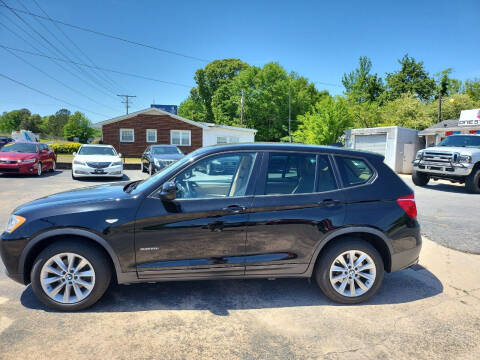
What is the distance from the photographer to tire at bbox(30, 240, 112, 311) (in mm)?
2992

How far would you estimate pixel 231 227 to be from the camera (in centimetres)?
309

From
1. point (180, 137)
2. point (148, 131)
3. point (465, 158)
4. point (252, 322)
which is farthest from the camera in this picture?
point (180, 137)

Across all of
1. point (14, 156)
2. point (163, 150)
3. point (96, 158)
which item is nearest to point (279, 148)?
point (96, 158)

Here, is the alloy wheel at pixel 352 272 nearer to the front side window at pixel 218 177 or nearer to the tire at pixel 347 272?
the tire at pixel 347 272

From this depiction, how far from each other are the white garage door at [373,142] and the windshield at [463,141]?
8.14 meters

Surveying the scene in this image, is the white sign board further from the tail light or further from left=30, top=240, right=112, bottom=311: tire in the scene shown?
left=30, top=240, right=112, bottom=311: tire

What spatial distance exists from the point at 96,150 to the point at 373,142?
1708cm

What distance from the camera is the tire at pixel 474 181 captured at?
10969 millimetres

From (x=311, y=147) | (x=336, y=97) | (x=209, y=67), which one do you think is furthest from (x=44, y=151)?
(x=209, y=67)

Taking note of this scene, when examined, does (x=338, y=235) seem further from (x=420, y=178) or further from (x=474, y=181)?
(x=420, y=178)

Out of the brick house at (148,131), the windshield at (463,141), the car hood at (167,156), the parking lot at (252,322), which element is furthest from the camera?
the brick house at (148,131)

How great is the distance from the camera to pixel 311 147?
354cm

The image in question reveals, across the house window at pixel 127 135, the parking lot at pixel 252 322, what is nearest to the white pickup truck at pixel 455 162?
the parking lot at pixel 252 322

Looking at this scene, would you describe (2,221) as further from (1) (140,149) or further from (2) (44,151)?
(1) (140,149)
